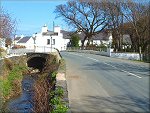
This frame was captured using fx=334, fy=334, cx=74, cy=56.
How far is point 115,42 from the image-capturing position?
66125mm

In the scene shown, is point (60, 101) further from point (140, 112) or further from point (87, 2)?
point (87, 2)

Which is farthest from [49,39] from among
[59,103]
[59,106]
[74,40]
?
[59,106]

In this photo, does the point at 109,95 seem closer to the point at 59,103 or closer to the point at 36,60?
the point at 59,103

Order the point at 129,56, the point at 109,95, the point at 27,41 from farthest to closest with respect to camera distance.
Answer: the point at 27,41 → the point at 129,56 → the point at 109,95

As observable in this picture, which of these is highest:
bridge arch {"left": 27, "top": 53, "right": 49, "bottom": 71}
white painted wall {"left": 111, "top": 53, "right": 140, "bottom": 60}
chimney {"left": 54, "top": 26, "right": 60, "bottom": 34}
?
chimney {"left": 54, "top": 26, "right": 60, "bottom": 34}

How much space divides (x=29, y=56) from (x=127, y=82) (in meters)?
31.3

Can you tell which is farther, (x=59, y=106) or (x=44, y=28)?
(x=44, y=28)

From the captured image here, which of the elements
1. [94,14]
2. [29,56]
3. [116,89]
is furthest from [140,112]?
[94,14]

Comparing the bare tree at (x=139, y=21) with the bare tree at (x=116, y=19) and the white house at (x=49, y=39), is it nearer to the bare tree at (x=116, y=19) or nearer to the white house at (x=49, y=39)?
the bare tree at (x=116, y=19)

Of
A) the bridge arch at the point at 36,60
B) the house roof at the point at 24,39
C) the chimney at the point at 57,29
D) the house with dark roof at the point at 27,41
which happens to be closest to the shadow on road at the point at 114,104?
the bridge arch at the point at 36,60

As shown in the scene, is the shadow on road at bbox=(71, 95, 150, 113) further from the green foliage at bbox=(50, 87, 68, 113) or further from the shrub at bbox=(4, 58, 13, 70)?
the shrub at bbox=(4, 58, 13, 70)

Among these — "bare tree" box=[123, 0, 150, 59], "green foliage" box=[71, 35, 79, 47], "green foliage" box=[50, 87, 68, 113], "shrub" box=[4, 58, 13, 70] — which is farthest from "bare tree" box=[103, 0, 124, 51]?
"green foliage" box=[50, 87, 68, 113]

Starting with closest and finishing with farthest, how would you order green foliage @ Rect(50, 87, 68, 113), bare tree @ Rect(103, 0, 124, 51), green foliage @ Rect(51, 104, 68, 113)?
green foliage @ Rect(51, 104, 68, 113), green foliage @ Rect(50, 87, 68, 113), bare tree @ Rect(103, 0, 124, 51)

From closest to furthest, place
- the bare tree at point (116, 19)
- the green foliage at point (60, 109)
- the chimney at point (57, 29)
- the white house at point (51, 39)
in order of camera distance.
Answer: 1. the green foliage at point (60, 109)
2. the bare tree at point (116, 19)
3. the white house at point (51, 39)
4. the chimney at point (57, 29)
